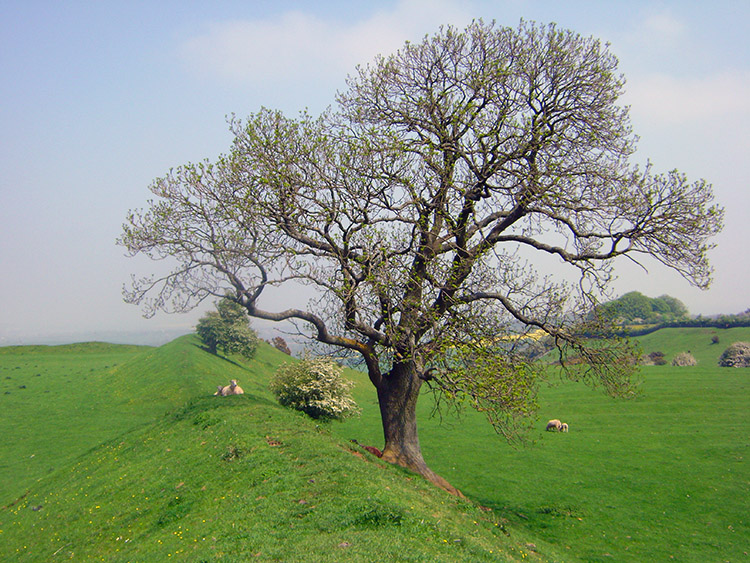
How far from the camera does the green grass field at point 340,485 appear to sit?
9.86 m

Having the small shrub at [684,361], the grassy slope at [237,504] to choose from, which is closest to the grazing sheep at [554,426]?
the grassy slope at [237,504]

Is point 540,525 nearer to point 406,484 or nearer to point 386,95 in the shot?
point 406,484

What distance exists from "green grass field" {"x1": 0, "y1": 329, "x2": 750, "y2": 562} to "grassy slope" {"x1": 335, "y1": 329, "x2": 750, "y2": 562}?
10 centimetres

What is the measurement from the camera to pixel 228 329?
162ft

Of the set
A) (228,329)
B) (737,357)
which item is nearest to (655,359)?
(737,357)

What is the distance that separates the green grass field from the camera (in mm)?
9859

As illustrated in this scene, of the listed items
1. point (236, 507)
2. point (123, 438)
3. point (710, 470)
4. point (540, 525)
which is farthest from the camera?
point (710, 470)

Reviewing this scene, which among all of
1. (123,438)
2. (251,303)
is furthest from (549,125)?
(123,438)

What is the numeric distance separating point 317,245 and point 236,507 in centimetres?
916

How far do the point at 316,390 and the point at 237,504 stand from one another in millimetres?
10237

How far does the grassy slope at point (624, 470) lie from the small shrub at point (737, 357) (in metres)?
11.3

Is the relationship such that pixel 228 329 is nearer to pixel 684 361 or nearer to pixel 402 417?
pixel 402 417

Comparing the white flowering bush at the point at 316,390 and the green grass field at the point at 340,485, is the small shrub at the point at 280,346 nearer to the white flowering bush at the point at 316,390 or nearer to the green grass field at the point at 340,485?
the green grass field at the point at 340,485

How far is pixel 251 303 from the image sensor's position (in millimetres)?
16938
